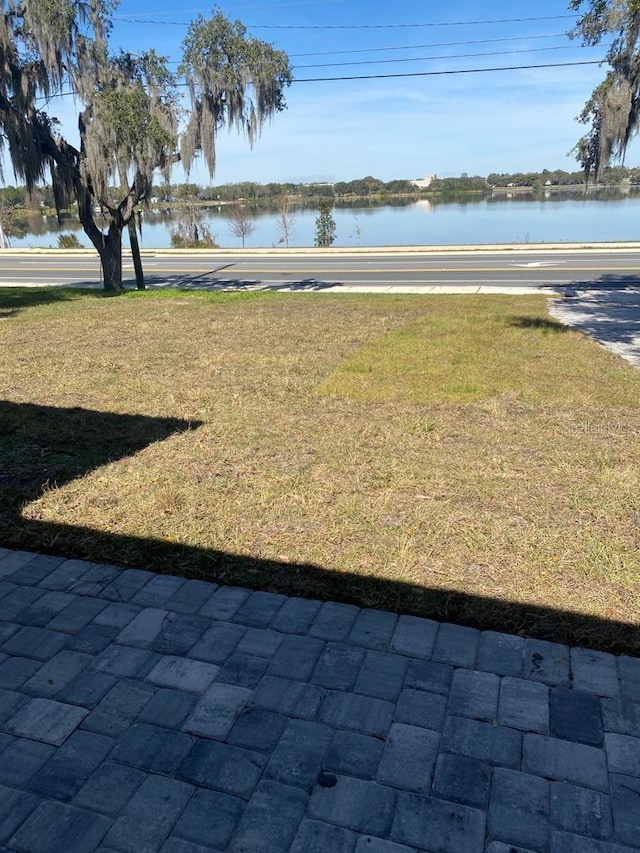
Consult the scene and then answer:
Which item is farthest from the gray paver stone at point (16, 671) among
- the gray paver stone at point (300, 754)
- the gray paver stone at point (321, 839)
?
the gray paver stone at point (321, 839)

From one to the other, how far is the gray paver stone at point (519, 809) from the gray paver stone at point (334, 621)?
98 cm

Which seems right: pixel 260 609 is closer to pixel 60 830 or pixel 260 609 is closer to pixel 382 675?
pixel 382 675

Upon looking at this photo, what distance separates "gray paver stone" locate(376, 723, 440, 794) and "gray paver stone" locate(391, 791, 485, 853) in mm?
54

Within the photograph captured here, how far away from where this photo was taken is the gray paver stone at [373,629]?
2891 mm

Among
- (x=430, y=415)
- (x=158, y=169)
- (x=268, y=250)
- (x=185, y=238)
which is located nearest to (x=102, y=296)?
(x=158, y=169)

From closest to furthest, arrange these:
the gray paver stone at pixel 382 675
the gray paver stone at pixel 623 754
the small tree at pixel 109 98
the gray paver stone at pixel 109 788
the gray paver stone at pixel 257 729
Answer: the gray paver stone at pixel 109 788 < the gray paver stone at pixel 623 754 < the gray paver stone at pixel 257 729 < the gray paver stone at pixel 382 675 < the small tree at pixel 109 98

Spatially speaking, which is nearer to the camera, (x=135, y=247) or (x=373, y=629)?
(x=373, y=629)

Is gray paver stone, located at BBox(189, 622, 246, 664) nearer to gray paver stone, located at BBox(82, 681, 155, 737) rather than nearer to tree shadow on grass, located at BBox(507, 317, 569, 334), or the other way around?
gray paver stone, located at BBox(82, 681, 155, 737)

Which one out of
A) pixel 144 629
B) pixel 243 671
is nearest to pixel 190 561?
pixel 144 629

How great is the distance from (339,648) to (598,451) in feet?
10.6

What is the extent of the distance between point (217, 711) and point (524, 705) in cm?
124

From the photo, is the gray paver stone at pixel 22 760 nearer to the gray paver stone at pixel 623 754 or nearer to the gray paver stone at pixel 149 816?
the gray paver stone at pixel 149 816

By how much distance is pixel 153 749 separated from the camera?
2.29 m

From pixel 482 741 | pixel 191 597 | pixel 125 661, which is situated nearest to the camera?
pixel 482 741
